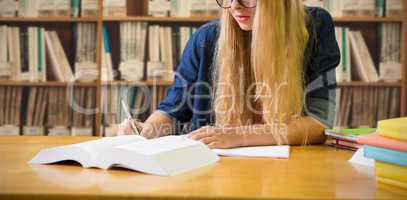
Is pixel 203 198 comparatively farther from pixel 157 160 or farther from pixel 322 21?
pixel 322 21

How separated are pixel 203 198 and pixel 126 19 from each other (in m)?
2.23

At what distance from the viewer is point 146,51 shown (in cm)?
296

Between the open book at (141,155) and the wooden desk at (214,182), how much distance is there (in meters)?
0.02

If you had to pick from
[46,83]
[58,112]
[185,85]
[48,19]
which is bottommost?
[58,112]

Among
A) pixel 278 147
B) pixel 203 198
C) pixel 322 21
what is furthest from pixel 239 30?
pixel 203 198

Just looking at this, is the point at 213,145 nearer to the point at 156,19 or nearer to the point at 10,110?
the point at 156,19

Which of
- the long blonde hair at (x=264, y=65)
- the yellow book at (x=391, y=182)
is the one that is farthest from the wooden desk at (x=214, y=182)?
the long blonde hair at (x=264, y=65)

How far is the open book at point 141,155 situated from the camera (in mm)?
980

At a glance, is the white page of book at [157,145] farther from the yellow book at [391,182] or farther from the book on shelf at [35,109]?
the book on shelf at [35,109]

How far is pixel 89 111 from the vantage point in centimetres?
306

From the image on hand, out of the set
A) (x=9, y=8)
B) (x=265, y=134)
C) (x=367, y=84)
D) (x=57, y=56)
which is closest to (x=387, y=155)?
(x=265, y=134)

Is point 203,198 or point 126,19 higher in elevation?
point 126,19

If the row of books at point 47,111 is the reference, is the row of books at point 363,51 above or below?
above

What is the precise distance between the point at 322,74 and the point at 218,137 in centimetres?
49
